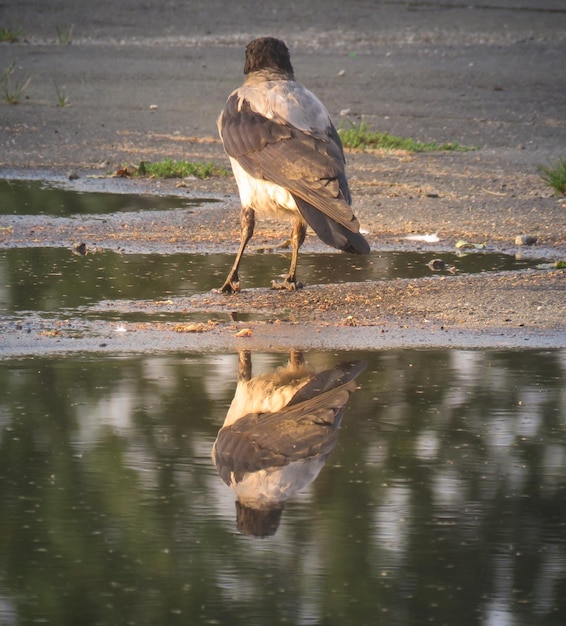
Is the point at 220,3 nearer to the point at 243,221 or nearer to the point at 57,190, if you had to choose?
the point at 57,190

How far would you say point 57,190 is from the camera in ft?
37.4

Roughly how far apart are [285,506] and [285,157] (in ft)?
11.8

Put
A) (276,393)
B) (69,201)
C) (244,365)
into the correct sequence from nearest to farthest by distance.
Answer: (276,393), (244,365), (69,201)

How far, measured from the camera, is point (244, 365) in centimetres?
617

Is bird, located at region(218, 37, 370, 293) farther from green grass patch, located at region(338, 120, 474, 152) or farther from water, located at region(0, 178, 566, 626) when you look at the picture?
green grass patch, located at region(338, 120, 474, 152)

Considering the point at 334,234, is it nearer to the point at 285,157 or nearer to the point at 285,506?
the point at 285,157

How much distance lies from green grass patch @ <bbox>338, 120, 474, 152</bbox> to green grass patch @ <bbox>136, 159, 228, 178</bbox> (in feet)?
5.90

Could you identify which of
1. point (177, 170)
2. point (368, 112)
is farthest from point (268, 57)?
point (368, 112)

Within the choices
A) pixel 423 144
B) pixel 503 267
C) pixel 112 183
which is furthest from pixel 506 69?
pixel 503 267

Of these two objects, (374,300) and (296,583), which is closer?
(296,583)

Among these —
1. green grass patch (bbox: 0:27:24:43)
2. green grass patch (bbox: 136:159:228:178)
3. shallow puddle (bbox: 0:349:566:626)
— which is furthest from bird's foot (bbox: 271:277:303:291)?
green grass patch (bbox: 0:27:24:43)

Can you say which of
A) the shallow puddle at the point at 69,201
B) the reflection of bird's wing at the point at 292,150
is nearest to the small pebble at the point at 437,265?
the reflection of bird's wing at the point at 292,150

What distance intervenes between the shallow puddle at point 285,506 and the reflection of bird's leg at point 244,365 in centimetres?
4

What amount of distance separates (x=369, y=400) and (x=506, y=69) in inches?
559
